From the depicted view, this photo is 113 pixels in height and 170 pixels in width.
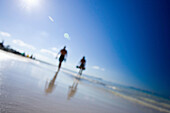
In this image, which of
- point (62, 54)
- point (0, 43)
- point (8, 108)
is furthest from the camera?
point (0, 43)

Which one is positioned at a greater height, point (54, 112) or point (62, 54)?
point (62, 54)

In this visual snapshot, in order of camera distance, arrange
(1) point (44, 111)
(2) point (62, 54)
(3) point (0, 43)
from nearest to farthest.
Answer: (1) point (44, 111) → (2) point (62, 54) → (3) point (0, 43)

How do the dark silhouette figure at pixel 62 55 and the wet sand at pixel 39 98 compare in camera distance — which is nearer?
the wet sand at pixel 39 98

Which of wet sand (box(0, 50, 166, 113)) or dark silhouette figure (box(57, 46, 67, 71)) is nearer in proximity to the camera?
wet sand (box(0, 50, 166, 113))

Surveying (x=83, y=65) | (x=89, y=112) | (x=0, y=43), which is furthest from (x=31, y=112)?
(x=0, y=43)

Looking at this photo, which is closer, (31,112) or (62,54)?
(31,112)

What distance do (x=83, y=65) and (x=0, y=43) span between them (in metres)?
33.1

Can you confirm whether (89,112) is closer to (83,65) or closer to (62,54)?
(62,54)

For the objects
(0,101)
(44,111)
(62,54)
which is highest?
(62,54)

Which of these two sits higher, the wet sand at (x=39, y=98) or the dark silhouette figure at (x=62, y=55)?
the dark silhouette figure at (x=62, y=55)

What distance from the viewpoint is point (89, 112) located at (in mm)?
2432

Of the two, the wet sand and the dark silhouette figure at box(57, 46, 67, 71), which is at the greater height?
the dark silhouette figure at box(57, 46, 67, 71)

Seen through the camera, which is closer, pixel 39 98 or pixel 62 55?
pixel 39 98

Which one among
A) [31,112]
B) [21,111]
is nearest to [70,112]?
[31,112]
